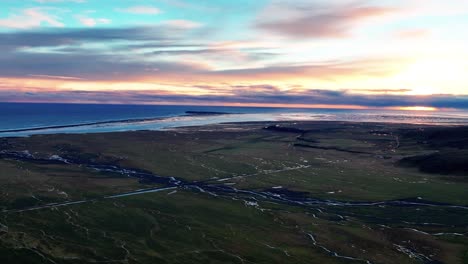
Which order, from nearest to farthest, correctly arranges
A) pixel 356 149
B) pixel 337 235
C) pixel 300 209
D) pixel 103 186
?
pixel 337 235
pixel 300 209
pixel 103 186
pixel 356 149

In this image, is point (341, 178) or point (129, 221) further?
point (341, 178)

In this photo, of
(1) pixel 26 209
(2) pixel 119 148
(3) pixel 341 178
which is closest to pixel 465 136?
(3) pixel 341 178

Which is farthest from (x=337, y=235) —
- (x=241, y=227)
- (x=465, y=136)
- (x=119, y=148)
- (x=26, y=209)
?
(x=465, y=136)

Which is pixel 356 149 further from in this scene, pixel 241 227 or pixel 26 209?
pixel 26 209

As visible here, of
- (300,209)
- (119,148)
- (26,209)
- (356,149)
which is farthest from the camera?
(356,149)

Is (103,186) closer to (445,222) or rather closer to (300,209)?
(300,209)

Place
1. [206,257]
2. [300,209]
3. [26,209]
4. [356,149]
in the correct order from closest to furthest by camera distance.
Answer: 1. [206,257]
2. [26,209]
3. [300,209]
4. [356,149]
